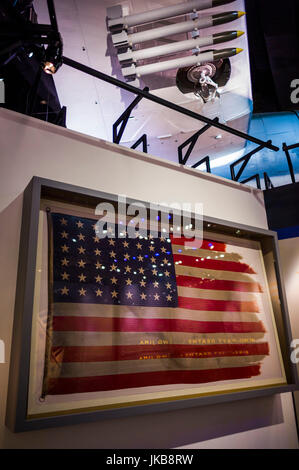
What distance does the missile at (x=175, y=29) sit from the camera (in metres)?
3.02

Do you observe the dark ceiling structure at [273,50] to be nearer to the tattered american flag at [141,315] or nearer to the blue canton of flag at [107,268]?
the tattered american flag at [141,315]

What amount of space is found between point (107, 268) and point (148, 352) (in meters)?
0.54

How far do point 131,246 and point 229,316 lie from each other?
883mm

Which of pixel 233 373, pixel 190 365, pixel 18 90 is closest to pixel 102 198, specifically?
pixel 190 365

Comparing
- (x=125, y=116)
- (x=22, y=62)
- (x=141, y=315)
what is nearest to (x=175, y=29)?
(x=125, y=116)

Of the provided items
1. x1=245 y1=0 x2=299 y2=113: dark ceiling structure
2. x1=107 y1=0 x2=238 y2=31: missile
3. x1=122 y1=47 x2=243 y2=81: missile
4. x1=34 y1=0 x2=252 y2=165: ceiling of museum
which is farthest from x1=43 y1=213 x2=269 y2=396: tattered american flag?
x1=245 y1=0 x2=299 y2=113: dark ceiling structure

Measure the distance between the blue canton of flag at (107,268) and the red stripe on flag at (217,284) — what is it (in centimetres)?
9

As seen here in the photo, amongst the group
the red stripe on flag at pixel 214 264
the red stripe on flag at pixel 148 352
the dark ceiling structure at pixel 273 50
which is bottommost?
the red stripe on flag at pixel 148 352

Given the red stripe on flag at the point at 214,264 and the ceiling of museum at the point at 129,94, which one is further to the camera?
the ceiling of museum at the point at 129,94

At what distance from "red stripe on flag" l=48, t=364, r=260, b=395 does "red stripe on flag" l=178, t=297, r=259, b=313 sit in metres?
0.39

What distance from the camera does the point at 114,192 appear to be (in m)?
2.01

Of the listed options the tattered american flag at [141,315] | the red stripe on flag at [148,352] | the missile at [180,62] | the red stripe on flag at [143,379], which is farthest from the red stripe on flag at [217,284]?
the missile at [180,62]

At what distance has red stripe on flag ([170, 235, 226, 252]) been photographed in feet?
6.86

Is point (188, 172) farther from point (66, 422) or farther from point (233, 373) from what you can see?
point (66, 422)
